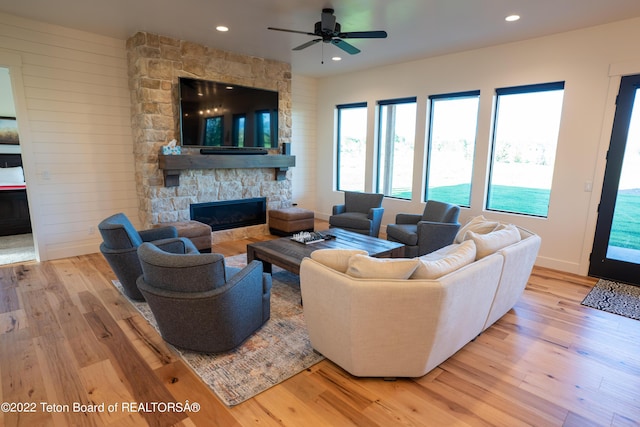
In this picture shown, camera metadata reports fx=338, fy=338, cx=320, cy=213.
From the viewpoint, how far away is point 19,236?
5766 millimetres

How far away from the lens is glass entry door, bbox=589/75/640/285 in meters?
3.97

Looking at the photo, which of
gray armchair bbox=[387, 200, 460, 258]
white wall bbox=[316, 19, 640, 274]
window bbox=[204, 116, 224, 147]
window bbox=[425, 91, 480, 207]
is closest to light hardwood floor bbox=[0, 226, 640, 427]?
gray armchair bbox=[387, 200, 460, 258]

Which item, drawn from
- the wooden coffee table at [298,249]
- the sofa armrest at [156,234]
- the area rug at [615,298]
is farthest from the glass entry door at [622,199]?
the sofa armrest at [156,234]

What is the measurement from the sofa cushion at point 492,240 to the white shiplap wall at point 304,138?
4.90 m

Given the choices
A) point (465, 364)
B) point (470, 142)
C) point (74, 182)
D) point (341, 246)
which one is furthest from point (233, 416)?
point (470, 142)

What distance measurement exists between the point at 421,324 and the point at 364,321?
0.36m

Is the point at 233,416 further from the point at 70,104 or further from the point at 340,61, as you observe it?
the point at 340,61

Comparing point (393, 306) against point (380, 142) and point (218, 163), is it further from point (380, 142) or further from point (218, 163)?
point (380, 142)

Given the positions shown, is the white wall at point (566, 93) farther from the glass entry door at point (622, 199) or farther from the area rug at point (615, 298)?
the area rug at point (615, 298)

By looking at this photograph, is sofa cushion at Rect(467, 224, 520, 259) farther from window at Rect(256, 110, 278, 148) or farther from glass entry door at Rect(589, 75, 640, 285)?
window at Rect(256, 110, 278, 148)

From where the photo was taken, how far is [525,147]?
4930 millimetres

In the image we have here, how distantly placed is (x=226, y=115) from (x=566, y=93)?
4.83 m

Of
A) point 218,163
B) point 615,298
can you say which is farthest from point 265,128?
point 615,298

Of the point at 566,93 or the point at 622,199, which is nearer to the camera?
the point at 622,199
